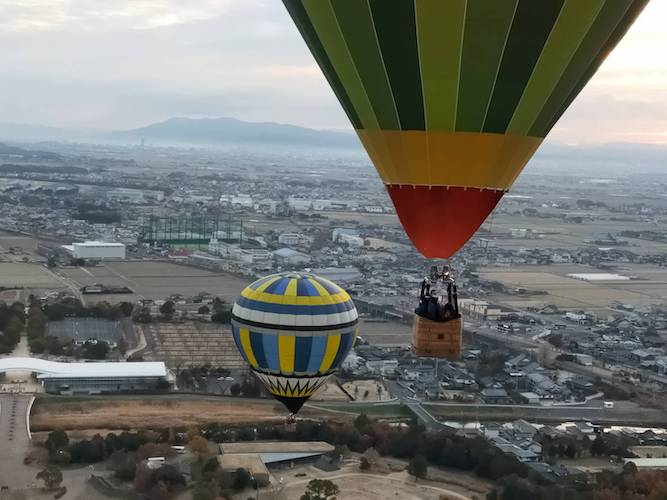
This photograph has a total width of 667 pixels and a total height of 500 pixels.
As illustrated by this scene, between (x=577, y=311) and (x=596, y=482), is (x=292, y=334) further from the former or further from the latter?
(x=577, y=311)

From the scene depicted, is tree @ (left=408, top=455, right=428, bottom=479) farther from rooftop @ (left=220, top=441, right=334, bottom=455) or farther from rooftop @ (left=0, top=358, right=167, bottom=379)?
rooftop @ (left=0, top=358, right=167, bottom=379)

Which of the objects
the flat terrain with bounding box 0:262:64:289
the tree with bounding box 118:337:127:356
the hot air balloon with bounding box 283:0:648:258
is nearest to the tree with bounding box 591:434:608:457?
the tree with bounding box 118:337:127:356

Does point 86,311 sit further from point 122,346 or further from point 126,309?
point 122,346

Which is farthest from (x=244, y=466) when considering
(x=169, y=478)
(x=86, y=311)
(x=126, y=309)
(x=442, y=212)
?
(x=86, y=311)

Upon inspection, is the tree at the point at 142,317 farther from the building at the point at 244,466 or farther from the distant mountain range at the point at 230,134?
the distant mountain range at the point at 230,134

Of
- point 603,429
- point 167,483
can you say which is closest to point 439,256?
point 167,483

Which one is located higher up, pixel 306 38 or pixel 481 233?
pixel 306 38
